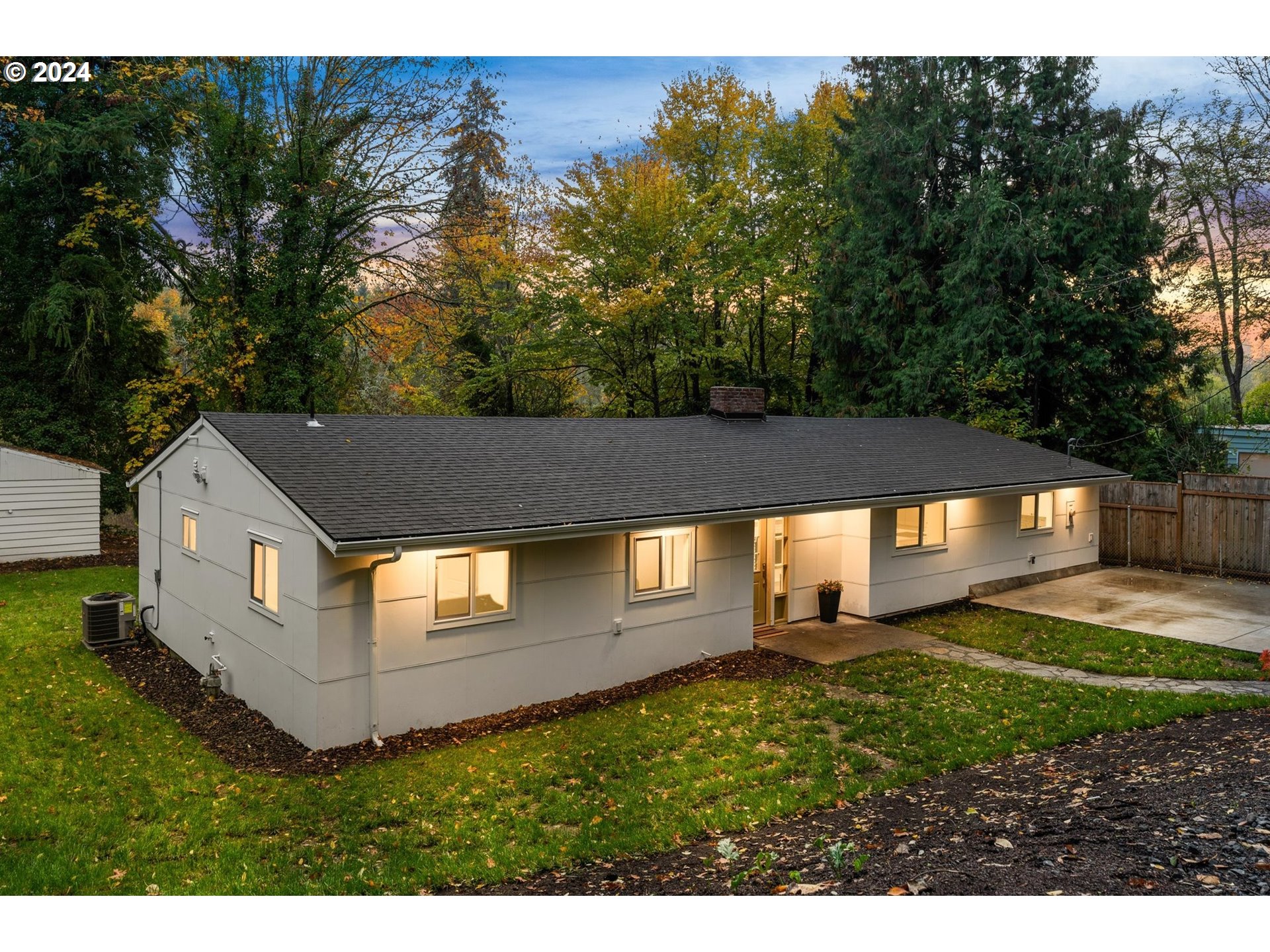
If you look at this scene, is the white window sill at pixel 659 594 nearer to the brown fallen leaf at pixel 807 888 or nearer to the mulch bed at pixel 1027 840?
the mulch bed at pixel 1027 840

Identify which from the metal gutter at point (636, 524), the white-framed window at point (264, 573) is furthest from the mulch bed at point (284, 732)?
the metal gutter at point (636, 524)

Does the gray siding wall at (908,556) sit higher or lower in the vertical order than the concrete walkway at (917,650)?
higher

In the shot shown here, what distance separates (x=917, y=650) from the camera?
11.3m

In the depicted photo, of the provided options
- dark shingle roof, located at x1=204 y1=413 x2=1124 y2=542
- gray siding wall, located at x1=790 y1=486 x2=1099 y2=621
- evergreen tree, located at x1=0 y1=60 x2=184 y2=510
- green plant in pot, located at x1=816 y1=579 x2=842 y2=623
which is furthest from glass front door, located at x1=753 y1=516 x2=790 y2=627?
evergreen tree, located at x1=0 y1=60 x2=184 y2=510

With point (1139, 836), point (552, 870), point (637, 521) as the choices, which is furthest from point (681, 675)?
point (1139, 836)

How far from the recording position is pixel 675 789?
22.1 ft

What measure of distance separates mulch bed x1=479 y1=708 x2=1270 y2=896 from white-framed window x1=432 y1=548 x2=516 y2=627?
11.3 feet

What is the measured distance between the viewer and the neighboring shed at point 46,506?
1772 centimetres

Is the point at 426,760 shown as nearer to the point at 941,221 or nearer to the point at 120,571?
the point at 120,571

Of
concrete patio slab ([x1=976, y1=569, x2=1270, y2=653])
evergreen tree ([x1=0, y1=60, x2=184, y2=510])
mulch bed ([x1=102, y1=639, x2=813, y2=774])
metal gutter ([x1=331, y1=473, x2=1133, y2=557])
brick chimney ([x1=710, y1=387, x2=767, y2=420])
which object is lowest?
mulch bed ([x1=102, y1=639, x2=813, y2=774])

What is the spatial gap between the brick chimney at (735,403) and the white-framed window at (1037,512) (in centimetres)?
569

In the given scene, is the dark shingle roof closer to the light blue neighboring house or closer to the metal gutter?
the metal gutter

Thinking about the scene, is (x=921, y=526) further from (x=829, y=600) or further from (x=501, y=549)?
(x=501, y=549)

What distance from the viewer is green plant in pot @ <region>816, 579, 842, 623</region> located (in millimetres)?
12758
